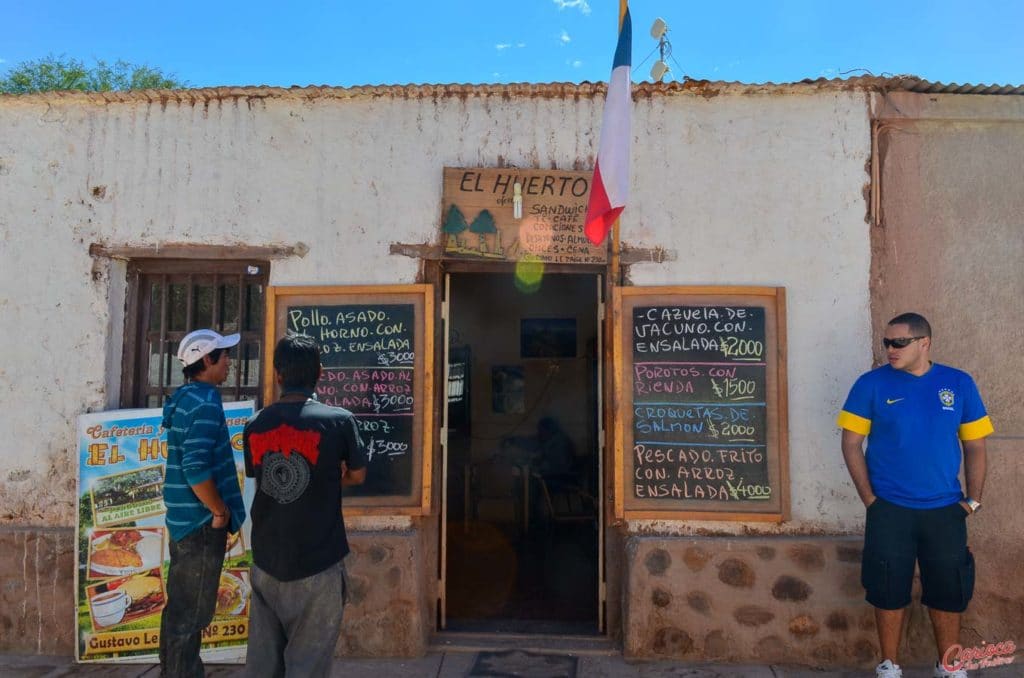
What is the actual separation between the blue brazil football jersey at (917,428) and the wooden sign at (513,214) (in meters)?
1.90

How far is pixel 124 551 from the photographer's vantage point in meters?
4.35

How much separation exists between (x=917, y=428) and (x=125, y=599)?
493cm

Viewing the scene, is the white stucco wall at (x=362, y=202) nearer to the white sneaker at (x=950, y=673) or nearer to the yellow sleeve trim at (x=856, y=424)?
the yellow sleeve trim at (x=856, y=424)

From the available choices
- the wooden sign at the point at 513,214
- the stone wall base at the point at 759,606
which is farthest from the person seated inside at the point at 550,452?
the wooden sign at the point at 513,214

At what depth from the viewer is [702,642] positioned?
167 inches

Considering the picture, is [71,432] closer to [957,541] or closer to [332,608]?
[332,608]

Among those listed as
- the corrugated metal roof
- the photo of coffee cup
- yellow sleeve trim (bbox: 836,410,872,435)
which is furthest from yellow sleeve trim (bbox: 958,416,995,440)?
the photo of coffee cup

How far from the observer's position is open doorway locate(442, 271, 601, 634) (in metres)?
6.18

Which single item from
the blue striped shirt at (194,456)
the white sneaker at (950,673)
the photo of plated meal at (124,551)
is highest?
the blue striped shirt at (194,456)

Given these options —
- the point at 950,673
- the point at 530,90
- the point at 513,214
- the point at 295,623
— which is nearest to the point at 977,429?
the point at 950,673

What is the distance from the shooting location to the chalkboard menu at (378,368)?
14.5ft

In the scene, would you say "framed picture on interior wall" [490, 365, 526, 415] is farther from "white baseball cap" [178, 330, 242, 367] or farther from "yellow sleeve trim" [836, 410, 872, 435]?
"white baseball cap" [178, 330, 242, 367]

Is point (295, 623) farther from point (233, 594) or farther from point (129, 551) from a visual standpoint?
point (129, 551)

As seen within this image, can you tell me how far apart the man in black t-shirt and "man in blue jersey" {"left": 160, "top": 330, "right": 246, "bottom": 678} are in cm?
42
